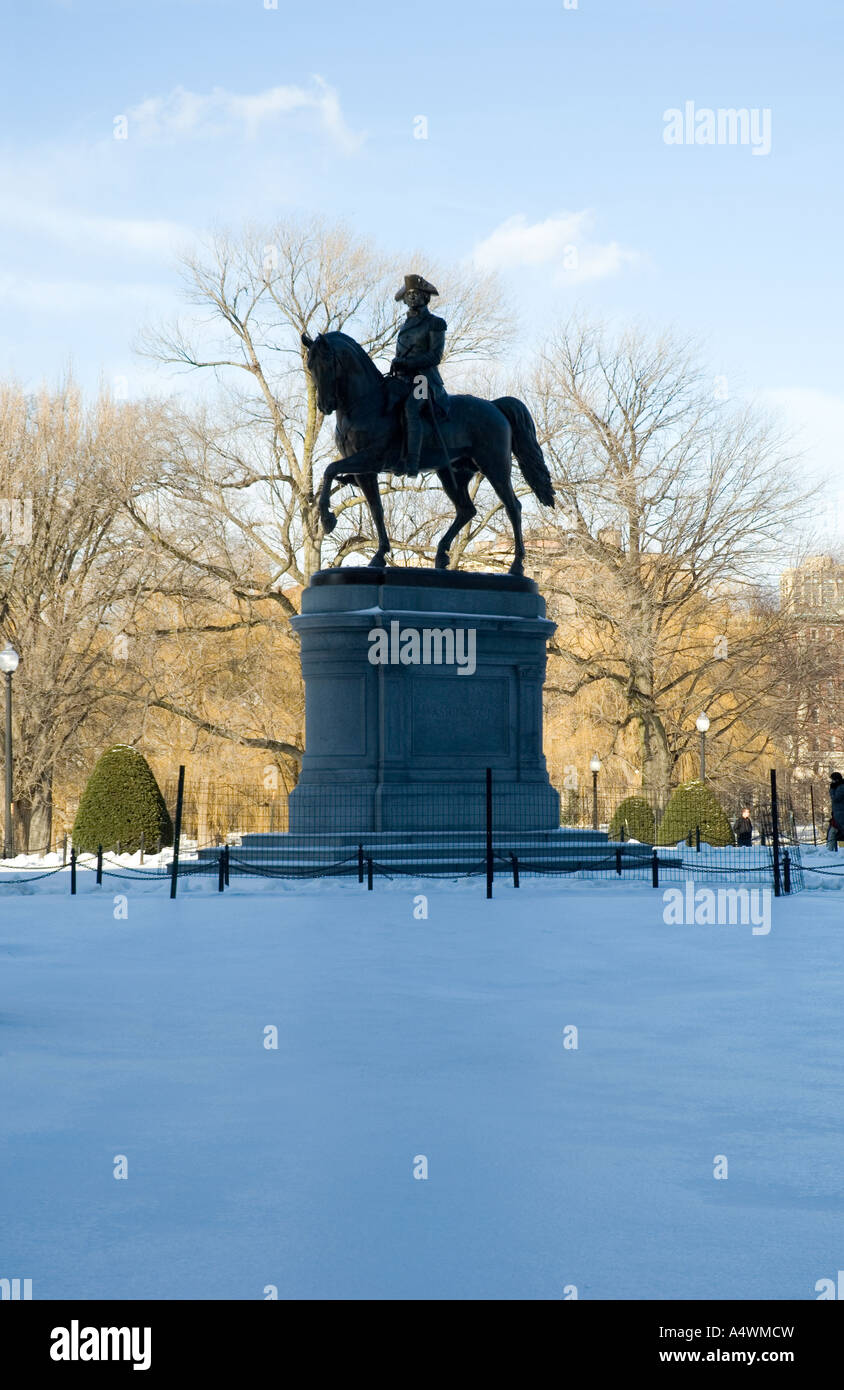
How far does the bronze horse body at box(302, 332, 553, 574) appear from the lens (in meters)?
20.4

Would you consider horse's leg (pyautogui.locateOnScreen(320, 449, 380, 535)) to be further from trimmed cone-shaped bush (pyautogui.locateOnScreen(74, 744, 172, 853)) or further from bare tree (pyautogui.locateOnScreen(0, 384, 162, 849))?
bare tree (pyautogui.locateOnScreen(0, 384, 162, 849))

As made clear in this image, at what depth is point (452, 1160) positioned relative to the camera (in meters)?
5.43

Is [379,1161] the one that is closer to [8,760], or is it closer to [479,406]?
[479,406]

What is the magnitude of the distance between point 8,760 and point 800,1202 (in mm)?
22925

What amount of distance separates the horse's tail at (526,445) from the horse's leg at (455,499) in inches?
32.0

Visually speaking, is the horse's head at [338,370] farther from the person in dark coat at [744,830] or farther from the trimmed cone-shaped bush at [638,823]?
the person in dark coat at [744,830]

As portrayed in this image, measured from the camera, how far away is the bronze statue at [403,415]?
20.4 meters

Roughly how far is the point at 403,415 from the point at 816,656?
24343 mm

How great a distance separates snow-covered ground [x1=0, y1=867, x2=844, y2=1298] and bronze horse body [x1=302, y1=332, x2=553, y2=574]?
10.4 meters

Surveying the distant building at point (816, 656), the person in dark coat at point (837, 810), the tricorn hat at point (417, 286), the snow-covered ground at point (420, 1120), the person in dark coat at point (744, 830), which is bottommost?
the snow-covered ground at point (420, 1120)

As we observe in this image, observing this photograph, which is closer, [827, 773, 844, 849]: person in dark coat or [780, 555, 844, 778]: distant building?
[827, 773, 844, 849]: person in dark coat

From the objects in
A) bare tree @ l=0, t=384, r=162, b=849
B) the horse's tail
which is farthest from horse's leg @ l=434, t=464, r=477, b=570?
bare tree @ l=0, t=384, r=162, b=849

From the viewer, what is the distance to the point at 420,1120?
6047mm

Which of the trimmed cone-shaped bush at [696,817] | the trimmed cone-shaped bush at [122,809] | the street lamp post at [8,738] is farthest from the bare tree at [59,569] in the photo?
the trimmed cone-shaped bush at [696,817]
